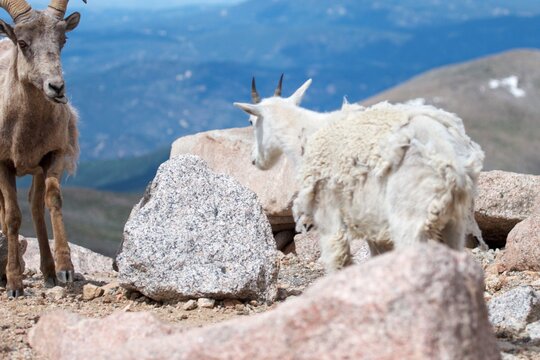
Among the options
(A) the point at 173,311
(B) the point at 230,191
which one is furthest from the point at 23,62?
(A) the point at 173,311

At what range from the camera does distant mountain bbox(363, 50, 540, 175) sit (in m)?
156

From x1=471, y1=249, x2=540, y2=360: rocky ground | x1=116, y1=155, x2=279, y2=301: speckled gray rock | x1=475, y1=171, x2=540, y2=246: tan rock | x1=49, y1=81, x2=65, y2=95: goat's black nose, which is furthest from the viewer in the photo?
x1=475, y1=171, x2=540, y2=246: tan rock

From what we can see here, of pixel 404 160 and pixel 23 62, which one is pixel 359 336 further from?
pixel 23 62

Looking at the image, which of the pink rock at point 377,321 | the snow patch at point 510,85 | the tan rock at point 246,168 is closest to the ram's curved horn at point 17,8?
the tan rock at point 246,168

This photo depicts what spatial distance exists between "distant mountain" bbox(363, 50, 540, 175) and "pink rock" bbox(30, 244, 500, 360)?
483 feet

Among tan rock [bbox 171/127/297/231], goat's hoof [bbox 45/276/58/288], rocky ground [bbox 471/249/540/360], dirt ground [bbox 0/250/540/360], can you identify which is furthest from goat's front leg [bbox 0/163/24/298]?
rocky ground [bbox 471/249/540/360]

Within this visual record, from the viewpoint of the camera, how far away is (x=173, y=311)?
9359 mm

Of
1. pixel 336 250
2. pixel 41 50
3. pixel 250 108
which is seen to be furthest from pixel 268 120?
pixel 41 50

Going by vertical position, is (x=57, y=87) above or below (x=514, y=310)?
above

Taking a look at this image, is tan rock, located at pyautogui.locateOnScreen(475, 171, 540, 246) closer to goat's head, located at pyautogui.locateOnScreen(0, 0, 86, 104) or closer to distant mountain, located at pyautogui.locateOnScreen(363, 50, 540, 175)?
goat's head, located at pyautogui.locateOnScreen(0, 0, 86, 104)

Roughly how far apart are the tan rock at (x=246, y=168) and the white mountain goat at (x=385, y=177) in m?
5.69

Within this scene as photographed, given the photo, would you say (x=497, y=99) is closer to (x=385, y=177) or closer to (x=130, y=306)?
(x=130, y=306)

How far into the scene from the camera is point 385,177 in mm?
7078

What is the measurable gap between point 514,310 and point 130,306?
12.5ft
